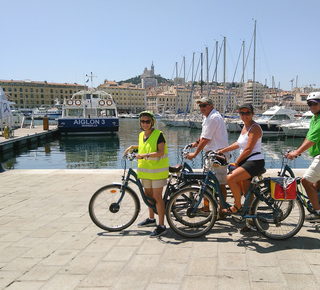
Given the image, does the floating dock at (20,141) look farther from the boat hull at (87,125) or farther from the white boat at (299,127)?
the white boat at (299,127)

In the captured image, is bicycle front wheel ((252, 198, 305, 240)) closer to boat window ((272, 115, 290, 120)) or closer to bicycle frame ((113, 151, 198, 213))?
bicycle frame ((113, 151, 198, 213))

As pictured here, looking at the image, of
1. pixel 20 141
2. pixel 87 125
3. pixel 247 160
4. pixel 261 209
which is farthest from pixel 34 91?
pixel 261 209

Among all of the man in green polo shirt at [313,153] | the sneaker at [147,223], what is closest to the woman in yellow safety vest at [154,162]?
the sneaker at [147,223]

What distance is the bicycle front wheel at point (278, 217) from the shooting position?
12.3 feet

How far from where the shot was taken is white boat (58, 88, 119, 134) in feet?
108

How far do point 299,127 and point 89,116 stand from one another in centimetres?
2364

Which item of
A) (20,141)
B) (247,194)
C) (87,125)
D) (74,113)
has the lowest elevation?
(20,141)

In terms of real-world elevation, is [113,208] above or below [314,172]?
below

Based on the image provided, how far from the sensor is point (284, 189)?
11.8 feet

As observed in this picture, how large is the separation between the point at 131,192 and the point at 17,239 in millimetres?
1627


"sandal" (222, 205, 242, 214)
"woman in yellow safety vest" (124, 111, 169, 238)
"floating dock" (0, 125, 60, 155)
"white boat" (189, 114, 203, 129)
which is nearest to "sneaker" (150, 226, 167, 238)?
"woman in yellow safety vest" (124, 111, 169, 238)

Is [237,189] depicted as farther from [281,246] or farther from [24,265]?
[24,265]

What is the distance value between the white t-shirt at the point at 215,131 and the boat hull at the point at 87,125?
2977 cm

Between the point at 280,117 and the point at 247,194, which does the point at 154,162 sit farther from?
the point at 280,117
